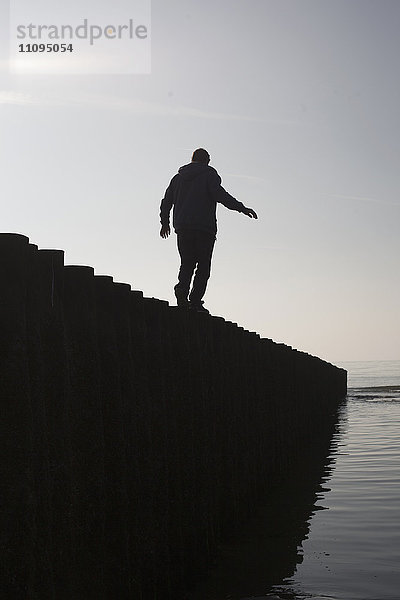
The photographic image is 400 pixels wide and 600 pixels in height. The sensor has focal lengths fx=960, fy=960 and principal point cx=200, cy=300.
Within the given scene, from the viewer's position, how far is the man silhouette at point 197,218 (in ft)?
30.1

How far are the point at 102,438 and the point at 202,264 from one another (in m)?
5.30

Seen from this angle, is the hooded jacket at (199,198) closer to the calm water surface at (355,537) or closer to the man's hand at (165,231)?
the man's hand at (165,231)

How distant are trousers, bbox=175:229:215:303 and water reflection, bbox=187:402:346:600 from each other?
2.15 metres

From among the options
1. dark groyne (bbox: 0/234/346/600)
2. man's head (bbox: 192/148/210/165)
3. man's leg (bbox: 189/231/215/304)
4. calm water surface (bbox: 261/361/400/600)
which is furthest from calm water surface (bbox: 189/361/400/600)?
man's head (bbox: 192/148/210/165)

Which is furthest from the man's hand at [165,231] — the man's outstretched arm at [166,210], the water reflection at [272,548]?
the water reflection at [272,548]

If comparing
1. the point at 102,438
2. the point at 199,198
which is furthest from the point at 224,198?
the point at 102,438

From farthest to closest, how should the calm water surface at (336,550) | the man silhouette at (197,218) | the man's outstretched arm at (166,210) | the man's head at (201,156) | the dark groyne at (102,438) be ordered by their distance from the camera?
the man's outstretched arm at (166,210)
the man's head at (201,156)
the man silhouette at (197,218)
the calm water surface at (336,550)
the dark groyne at (102,438)

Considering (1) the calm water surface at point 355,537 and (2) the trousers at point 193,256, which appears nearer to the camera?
(1) the calm water surface at point 355,537

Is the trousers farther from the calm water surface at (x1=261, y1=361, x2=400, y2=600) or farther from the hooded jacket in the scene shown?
the calm water surface at (x1=261, y1=361, x2=400, y2=600)

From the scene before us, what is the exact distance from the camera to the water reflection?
535cm

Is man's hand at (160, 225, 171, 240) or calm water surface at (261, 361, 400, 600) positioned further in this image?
man's hand at (160, 225, 171, 240)

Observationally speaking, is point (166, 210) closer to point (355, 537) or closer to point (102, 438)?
point (355, 537)

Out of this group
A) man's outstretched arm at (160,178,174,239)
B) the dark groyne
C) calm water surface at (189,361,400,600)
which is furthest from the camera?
man's outstretched arm at (160,178,174,239)

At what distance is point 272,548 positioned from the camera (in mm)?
6598
